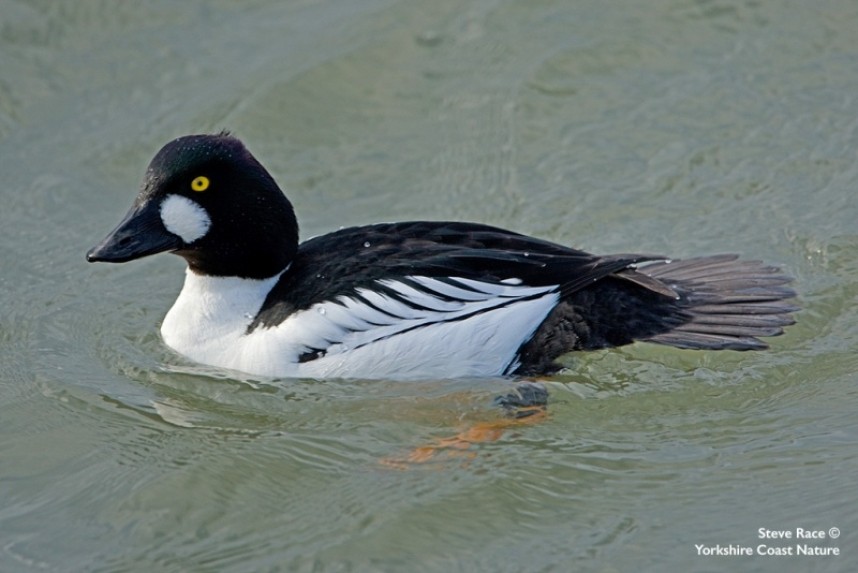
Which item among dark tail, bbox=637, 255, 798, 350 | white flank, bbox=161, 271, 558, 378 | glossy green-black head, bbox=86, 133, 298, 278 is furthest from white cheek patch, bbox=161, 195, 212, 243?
dark tail, bbox=637, 255, 798, 350

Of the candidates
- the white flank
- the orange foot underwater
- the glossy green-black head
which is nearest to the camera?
the orange foot underwater

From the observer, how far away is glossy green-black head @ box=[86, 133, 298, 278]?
6738 millimetres

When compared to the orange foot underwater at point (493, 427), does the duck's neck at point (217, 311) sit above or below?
above

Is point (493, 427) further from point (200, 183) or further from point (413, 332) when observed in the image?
point (200, 183)

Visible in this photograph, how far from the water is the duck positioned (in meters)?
0.19

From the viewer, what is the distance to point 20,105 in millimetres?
9953

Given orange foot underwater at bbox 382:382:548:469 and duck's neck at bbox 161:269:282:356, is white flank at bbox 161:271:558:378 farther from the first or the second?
duck's neck at bbox 161:269:282:356

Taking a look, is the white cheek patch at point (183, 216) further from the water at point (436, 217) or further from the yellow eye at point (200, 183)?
the water at point (436, 217)

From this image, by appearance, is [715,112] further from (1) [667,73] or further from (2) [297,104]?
(2) [297,104]

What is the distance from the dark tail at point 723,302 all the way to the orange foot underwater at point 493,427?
66cm

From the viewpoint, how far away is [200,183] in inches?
268

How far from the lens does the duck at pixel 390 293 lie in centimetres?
659

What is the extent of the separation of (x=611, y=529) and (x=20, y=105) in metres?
6.43

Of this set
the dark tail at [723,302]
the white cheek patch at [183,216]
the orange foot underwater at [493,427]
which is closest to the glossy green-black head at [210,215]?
Result: the white cheek patch at [183,216]
